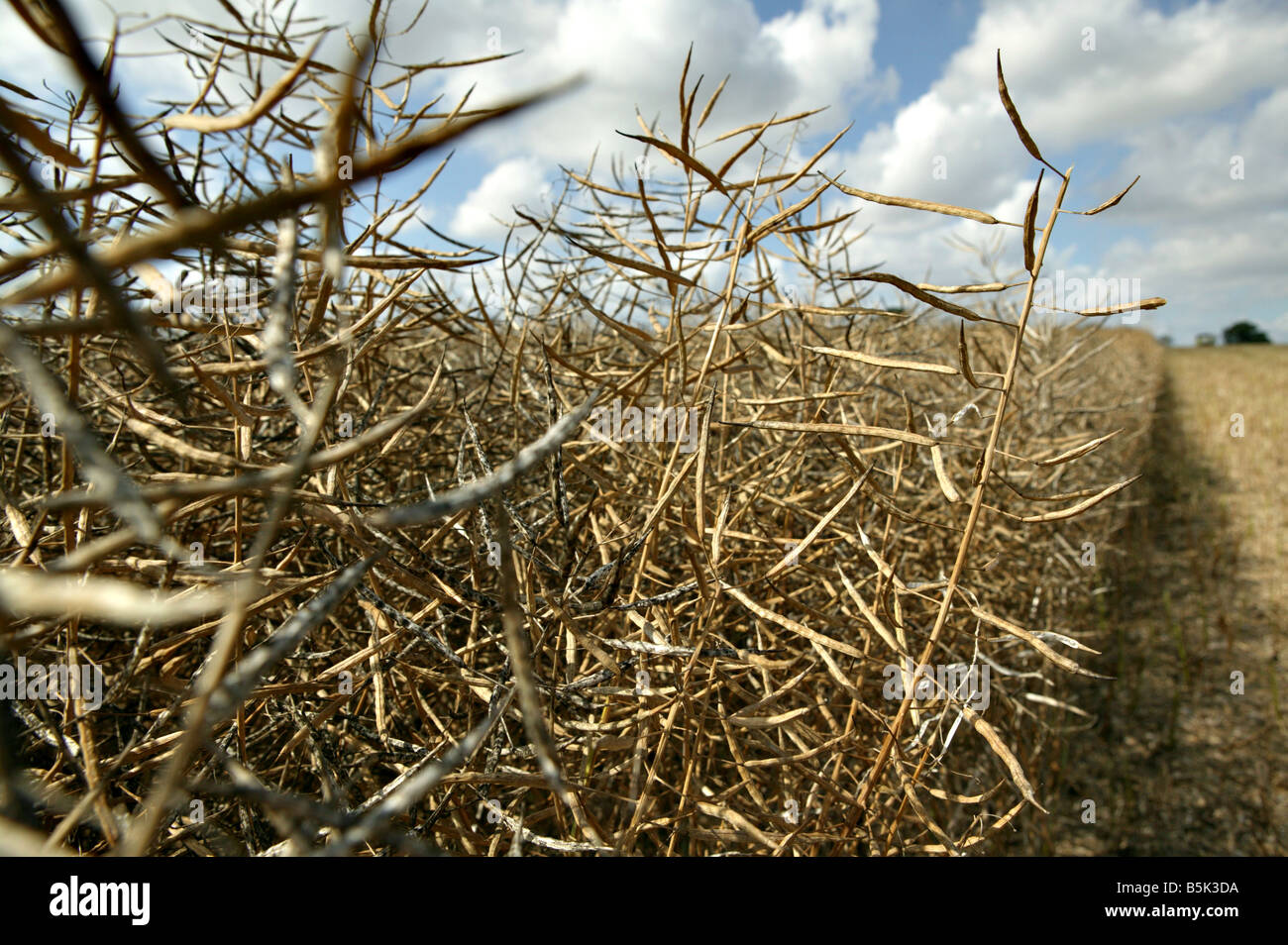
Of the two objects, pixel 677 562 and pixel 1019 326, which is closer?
pixel 1019 326

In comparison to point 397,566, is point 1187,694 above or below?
A: below

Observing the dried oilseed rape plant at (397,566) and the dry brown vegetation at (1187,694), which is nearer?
the dried oilseed rape plant at (397,566)

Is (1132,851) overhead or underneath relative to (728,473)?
underneath

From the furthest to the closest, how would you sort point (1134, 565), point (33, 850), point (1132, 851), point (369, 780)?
point (1134, 565) < point (1132, 851) < point (369, 780) < point (33, 850)

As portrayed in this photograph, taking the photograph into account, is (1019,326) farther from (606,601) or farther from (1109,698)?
(1109,698)

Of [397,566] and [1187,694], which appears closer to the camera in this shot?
[397,566]

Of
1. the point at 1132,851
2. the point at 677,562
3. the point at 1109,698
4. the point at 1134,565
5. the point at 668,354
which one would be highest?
the point at 1134,565

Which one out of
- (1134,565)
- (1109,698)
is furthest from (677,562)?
(1134,565)

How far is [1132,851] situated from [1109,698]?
865 millimetres

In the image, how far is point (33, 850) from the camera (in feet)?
0.62

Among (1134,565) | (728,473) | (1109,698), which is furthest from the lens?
(1134,565)

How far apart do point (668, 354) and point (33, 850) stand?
0.53m

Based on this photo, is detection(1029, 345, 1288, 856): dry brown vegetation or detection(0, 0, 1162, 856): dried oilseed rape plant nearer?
detection(0, 0, 1162, 856): dried oilseed rape plant
